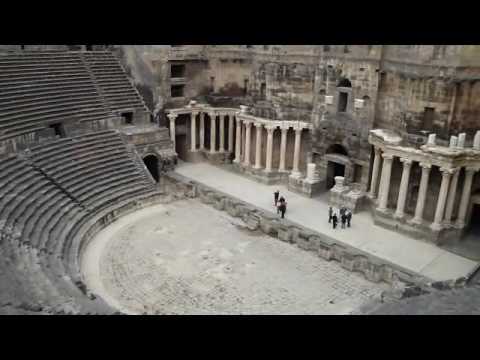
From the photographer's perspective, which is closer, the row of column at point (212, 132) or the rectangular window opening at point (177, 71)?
the rectangular window opening at point (177, 71)

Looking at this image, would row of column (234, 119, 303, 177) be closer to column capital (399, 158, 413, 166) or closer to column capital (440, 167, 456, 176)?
column capital (399, 158, 413, 166)

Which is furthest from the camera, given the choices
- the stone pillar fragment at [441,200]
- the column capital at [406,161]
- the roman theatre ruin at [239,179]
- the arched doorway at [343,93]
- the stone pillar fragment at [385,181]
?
the arched doorway at [343,93]

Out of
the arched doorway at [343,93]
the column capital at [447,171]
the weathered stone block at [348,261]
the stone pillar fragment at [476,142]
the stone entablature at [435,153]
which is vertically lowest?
the weathered stone block at [348,261]

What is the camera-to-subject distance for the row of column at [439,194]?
1600 cm

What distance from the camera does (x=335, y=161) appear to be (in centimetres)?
2061

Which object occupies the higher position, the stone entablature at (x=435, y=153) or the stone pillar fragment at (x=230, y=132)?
the stone entablature at (x=435, y=153)

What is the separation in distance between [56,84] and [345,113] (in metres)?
13.5

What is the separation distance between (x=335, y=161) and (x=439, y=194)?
5.32 meters

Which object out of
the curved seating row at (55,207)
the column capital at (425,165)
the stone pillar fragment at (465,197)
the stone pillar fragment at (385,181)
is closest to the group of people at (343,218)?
the stone pillar fragment at (385,181)

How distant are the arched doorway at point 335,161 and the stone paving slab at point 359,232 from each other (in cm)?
113

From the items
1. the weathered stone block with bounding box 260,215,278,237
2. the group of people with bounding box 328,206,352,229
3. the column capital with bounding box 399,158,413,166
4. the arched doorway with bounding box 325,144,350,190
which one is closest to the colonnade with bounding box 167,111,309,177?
the arched doorway with bounding box 325,144,350,190

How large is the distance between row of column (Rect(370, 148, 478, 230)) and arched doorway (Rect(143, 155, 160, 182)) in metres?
10.7

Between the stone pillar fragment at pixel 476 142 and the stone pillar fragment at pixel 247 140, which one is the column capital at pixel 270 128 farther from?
the stone pillar fragment at pixel 476 142
